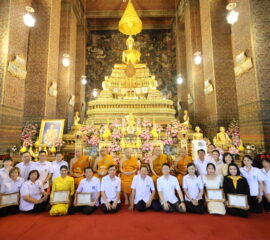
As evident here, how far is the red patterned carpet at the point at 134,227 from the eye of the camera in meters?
2.52

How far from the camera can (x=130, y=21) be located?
13.5m

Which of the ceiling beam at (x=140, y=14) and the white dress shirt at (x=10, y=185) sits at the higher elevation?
the ceiling beam at (x=140, y=14)

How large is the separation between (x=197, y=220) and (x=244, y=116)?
15.0 feet

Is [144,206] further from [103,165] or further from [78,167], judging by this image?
[78,167]

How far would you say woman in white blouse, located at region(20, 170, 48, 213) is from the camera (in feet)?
11.1

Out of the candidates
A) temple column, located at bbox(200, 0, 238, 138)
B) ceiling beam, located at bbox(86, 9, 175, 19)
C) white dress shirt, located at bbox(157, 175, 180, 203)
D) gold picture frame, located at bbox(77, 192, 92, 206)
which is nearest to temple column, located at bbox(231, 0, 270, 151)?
temple column, located at bbox(200, 0, 238, 138)

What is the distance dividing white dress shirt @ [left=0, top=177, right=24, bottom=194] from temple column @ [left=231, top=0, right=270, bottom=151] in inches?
244

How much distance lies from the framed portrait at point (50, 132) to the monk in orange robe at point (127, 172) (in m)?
4.12

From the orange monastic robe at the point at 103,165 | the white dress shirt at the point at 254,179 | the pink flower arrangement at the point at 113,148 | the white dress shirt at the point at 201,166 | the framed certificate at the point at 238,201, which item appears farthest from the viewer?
the pink flower arrangement at the point at 113,148

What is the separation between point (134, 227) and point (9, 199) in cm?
230

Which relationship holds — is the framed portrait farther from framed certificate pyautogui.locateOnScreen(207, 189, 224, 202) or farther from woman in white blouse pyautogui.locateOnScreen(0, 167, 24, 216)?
framed certificate pyautogui.locateOnScreen(207, 189, 224, 202)

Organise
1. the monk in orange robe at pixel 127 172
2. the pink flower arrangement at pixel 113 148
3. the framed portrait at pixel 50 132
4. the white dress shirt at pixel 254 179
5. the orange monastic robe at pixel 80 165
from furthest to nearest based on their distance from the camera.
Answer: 1. the framed portrait at pixel 50 132
2. the pink flower arrangement at pixel 113 148
3. the orange monastic robe at pixel 80 165
4. the monk in orange robe at pixel 127 172
5. the white dress shirt at pixel 254 179

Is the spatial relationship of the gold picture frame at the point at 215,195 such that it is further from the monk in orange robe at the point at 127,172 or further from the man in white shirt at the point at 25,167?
the man in white shirt at the point at 25,167

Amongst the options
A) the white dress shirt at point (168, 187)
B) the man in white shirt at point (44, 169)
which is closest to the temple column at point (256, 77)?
the white dress shirt at point (168, 187)
